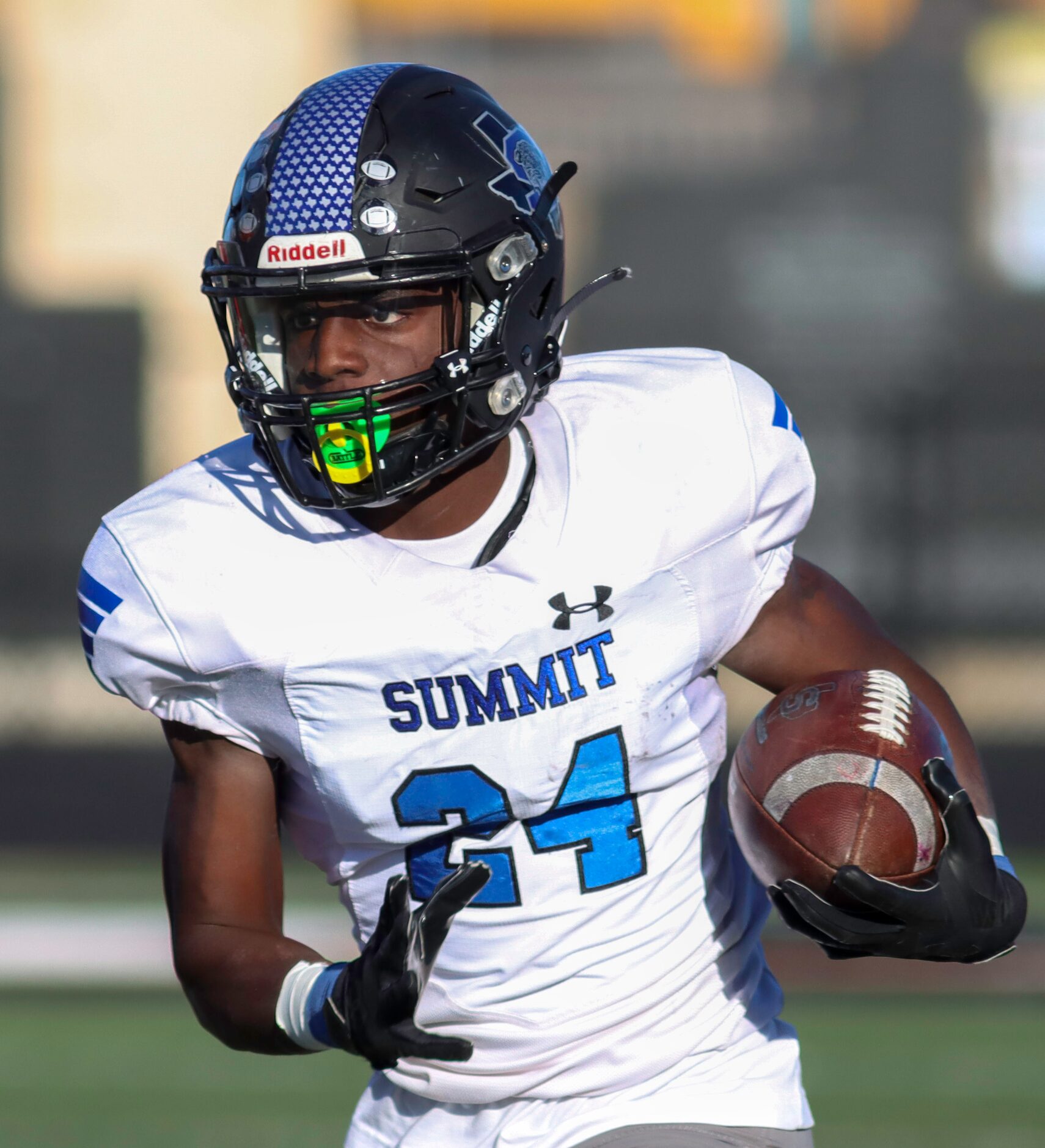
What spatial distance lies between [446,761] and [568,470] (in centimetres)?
45

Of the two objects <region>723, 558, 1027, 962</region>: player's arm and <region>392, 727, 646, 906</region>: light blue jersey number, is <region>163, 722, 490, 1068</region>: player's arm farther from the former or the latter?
<region>723, 558, 1027, 962</region>: player's arm

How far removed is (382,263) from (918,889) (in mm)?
1009

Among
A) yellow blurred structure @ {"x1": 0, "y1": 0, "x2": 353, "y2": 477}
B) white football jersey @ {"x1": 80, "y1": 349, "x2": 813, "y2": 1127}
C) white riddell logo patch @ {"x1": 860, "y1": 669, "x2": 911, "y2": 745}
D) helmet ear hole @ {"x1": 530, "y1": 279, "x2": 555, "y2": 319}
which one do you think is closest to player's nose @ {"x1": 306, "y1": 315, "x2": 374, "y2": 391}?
white football jersey @ {"x1": 80, "y1": 349, "x2": 813, "y2": 1127}

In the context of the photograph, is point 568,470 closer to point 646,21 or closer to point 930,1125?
point 930,1125

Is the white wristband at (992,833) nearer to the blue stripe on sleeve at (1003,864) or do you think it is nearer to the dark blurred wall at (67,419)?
the blue stripe on sleeve at (1003,864)

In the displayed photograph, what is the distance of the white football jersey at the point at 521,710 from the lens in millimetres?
2182

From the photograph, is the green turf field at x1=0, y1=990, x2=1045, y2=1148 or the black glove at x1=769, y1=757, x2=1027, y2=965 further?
the green turf field at x1=0, y1=990, x2=1045, y2=1148

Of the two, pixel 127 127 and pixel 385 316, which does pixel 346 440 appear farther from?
pixel 127 127

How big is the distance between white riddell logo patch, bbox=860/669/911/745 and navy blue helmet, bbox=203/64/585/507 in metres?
0.59

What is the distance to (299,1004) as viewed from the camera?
202 cm

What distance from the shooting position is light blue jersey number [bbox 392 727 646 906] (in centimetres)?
219

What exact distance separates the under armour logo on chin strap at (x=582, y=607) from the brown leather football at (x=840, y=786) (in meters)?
0.27

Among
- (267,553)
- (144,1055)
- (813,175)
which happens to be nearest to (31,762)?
(144,1055)

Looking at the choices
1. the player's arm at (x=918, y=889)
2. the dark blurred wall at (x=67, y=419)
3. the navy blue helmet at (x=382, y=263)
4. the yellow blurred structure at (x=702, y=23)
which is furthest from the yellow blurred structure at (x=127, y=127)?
the player's arm at (x=918, y=889)
